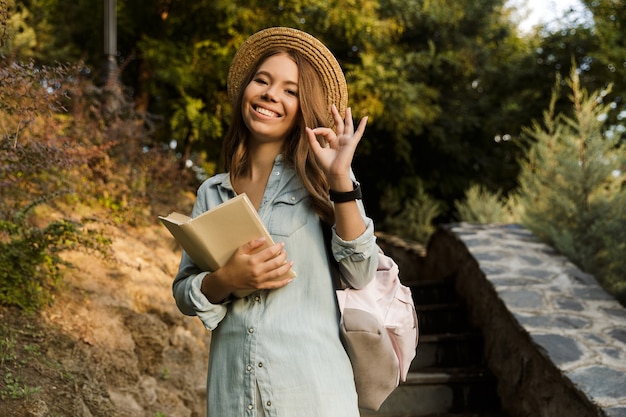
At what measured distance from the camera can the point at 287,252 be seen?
6.02 ft

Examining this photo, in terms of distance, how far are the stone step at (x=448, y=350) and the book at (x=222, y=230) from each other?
3631 millimetres

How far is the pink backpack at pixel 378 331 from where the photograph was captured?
180cm

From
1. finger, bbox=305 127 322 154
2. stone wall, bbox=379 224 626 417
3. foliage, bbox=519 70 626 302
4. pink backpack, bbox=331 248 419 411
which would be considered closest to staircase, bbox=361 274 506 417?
stone wall, bbox=379 224 626 417

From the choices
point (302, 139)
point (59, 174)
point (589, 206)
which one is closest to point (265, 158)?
point (302, 139)

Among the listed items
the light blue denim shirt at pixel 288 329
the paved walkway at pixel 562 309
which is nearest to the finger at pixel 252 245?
the light blue denim shirt at pixel 288 329

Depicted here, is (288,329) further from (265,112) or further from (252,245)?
(265,112)

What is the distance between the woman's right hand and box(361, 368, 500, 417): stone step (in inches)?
122

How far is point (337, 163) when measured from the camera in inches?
66.7

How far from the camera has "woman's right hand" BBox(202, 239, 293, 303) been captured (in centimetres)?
168

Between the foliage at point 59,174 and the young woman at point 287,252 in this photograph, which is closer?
the young woman at point 287,252

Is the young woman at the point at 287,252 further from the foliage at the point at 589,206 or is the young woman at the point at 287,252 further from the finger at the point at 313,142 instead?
the foliage at the point at 589,206

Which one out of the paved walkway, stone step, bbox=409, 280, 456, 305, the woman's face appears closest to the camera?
the woman's face

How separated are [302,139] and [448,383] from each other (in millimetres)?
3178

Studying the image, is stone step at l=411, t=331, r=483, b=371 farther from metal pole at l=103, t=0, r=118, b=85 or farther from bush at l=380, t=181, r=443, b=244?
bush at l=380, t=181, r=443, b=244
